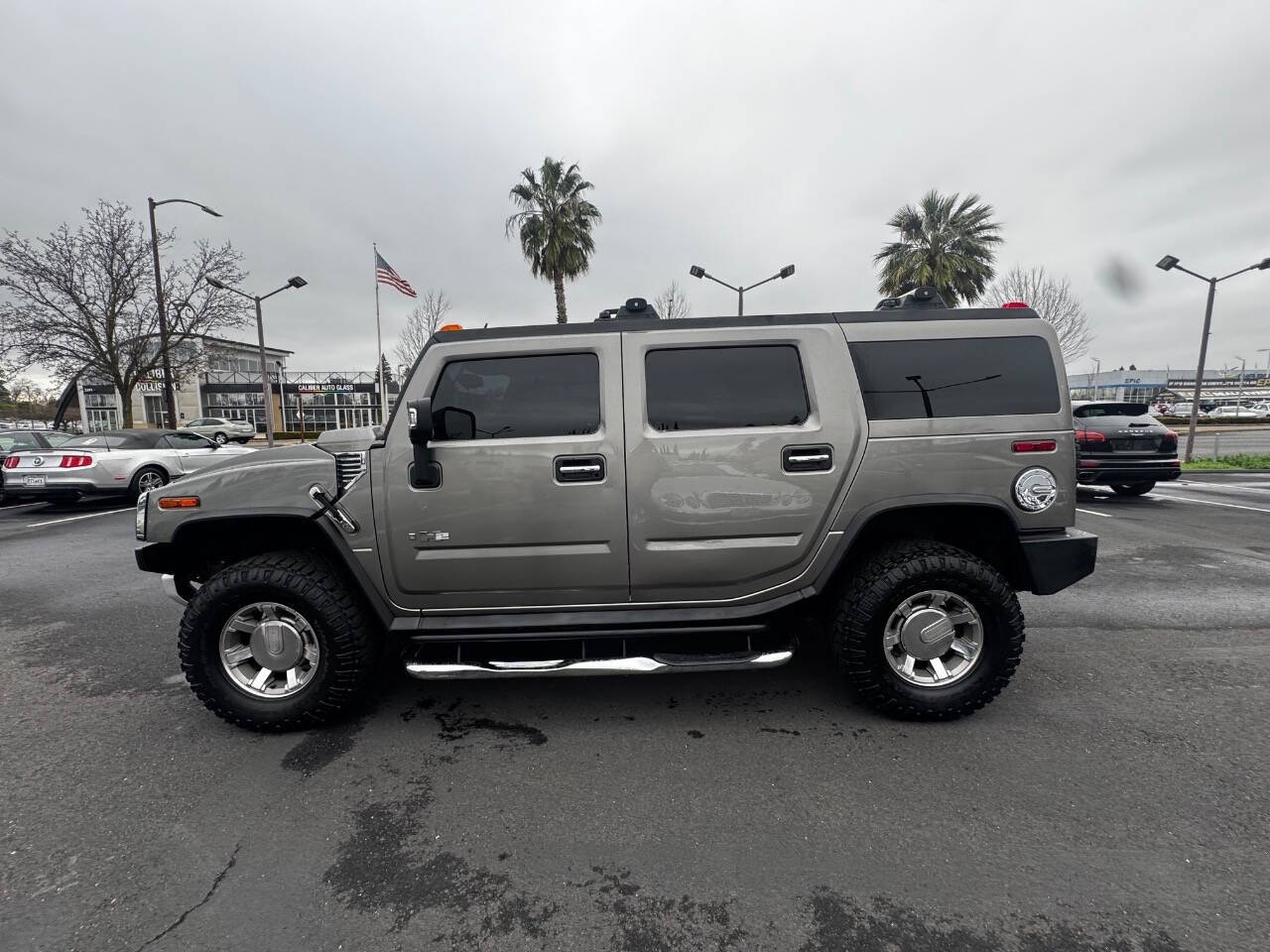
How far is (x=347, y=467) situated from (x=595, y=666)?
A: 1549mm

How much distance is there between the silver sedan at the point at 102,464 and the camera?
9852 mm

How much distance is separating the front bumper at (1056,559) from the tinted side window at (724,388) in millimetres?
1325

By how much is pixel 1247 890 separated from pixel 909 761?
3.40 ft

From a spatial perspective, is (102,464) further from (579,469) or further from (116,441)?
(579,469)

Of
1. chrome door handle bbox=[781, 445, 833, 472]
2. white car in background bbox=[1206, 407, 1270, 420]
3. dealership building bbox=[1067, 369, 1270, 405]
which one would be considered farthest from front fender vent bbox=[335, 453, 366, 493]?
dealership building bbox=[1067, 369, 1270, 405]

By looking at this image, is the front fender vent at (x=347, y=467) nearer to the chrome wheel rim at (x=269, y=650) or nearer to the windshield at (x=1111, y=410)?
the chrome wheel rim at (x=269, y=650)

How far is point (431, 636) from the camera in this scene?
290 cm

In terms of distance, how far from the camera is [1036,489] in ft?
9.73

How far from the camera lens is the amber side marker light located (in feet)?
9.71

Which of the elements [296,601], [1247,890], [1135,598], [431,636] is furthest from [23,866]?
[1135,598]

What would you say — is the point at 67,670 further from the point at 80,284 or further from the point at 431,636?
the point at 80,284

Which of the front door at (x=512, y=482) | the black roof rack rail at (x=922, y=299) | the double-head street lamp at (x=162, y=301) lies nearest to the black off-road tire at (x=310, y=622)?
the front door at (x=512, y=482)

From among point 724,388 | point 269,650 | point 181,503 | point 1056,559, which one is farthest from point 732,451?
point 181,503

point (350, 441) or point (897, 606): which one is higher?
point (350, 441)
